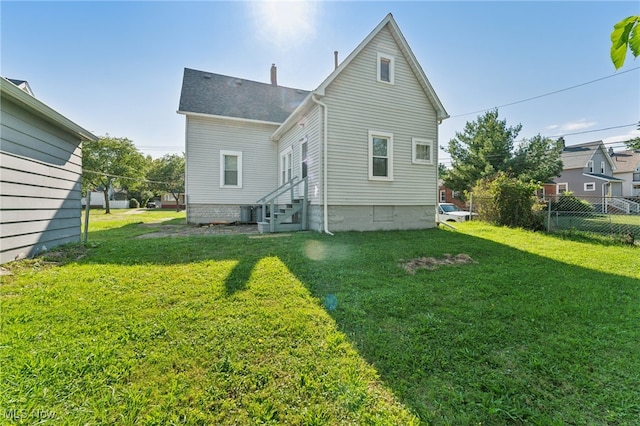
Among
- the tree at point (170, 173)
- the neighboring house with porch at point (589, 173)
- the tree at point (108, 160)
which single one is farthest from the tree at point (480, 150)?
the tree at point (170, 173)

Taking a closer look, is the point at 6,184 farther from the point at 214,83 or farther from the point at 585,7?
the point at 214,83

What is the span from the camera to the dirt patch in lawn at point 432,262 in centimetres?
502

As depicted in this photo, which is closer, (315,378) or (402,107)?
(315,378)

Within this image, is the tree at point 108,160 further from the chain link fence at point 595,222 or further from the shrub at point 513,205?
the chain link fence at point 595,222

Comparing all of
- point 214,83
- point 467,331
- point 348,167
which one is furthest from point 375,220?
point 214,83

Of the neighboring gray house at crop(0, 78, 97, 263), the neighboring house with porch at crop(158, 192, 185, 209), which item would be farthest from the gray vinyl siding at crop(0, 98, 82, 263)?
the neighboring house with porch at crop(158, 192, 185, 209)

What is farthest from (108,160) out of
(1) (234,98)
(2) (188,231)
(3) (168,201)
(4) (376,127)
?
(4) (376,127)

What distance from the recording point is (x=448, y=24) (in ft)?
27.1

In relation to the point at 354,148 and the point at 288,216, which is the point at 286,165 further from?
the point at 354,148

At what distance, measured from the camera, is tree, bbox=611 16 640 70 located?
109 centimetres

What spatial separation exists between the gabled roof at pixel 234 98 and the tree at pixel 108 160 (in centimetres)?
1314

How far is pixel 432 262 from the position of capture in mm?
5355

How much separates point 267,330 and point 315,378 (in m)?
0.80

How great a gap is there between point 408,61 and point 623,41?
9.56 m
